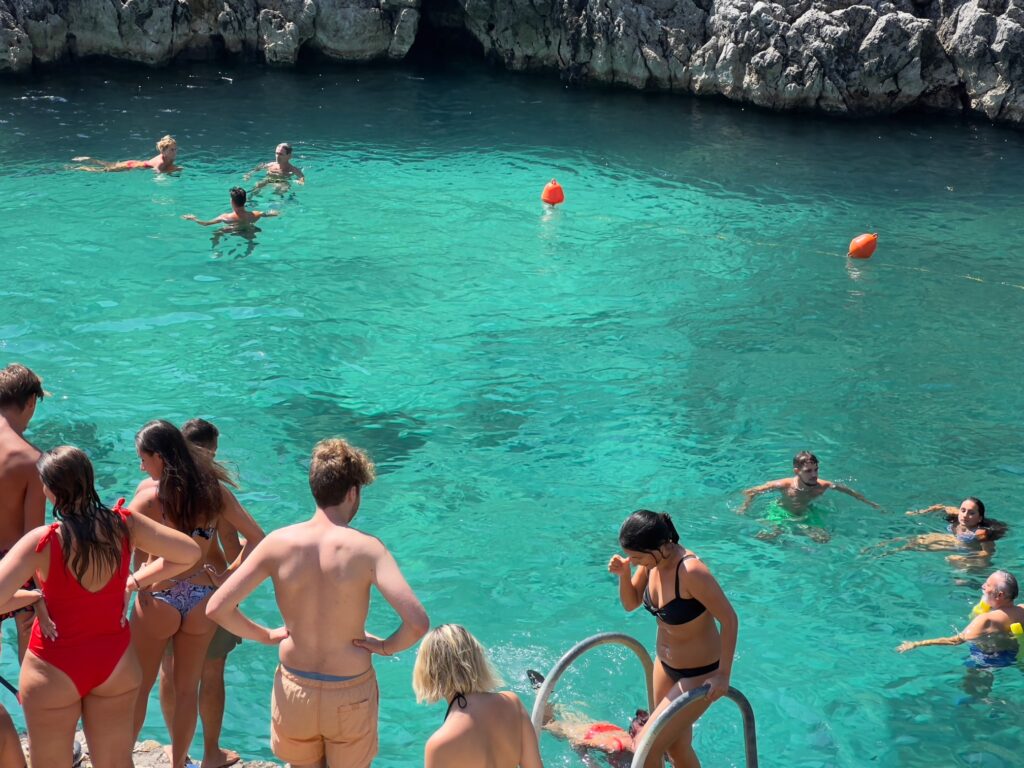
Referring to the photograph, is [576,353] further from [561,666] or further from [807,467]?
[561,666]

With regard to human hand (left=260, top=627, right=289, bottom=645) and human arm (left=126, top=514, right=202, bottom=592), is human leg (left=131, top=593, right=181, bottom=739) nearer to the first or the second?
human arm (left=126, top=514, right=202, bottom=592)

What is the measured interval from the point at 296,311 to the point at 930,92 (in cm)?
1529

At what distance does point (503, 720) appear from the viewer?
13.0 ft

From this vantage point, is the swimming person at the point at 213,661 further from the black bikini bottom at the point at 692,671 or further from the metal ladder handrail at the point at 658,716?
the black bikini bottom at the point at 692,671

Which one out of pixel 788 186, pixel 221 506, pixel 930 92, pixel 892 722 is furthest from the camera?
pixel 930 92

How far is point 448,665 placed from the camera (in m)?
3.88

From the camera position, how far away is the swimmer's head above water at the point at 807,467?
923 cm

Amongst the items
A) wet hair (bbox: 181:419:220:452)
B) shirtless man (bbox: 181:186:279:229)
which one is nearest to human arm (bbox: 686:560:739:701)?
wet hair (bbox: 181:419:220:452)

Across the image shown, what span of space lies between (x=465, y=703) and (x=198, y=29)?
23.1 m

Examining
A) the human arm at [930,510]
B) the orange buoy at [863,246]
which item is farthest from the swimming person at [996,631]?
the orange buoy at [863,246]

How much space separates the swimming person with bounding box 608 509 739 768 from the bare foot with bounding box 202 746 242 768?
7.02ft

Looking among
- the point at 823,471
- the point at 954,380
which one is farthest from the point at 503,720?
the point at 954,380

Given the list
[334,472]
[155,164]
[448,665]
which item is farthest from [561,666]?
[155,164]

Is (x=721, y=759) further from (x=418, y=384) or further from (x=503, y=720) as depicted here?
(x=418, y=384)
